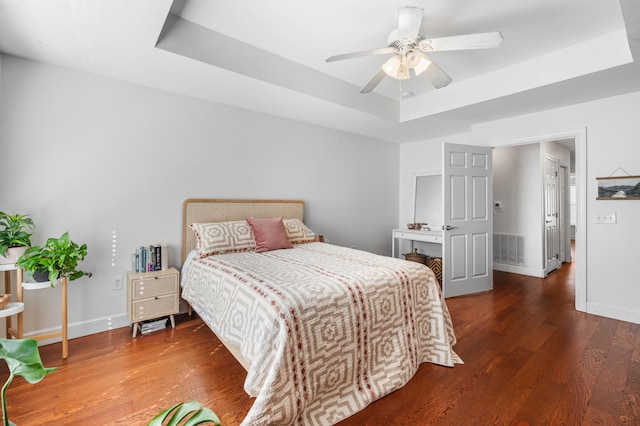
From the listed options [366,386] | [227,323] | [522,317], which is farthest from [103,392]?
[522,317]

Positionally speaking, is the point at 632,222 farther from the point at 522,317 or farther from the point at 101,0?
the point at 101,0

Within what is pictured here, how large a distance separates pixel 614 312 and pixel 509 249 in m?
2.08

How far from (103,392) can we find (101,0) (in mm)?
2403

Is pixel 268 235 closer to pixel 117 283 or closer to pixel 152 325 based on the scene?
pixel 152 325

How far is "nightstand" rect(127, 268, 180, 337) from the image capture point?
2.61 metres

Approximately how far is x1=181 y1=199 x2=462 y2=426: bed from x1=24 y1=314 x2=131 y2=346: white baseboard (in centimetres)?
64

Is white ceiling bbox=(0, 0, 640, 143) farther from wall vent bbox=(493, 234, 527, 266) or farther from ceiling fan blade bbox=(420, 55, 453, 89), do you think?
wall vent bbox=(493, 234, 527, 266)

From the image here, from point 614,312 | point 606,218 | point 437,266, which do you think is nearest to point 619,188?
point 606,218

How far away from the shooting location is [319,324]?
1675 millimetres

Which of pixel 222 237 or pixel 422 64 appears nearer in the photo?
pixel 422 64

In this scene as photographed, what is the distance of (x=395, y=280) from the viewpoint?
2102 mm

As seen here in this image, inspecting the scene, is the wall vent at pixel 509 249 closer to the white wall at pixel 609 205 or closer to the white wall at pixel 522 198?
the white wall at pixel 522 198

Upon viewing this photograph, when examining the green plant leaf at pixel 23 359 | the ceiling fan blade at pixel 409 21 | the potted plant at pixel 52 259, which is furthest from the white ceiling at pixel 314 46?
the green plant leaf at pixel 23 359

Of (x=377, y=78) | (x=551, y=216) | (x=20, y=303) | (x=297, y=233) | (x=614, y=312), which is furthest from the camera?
(x=551, y=216)
